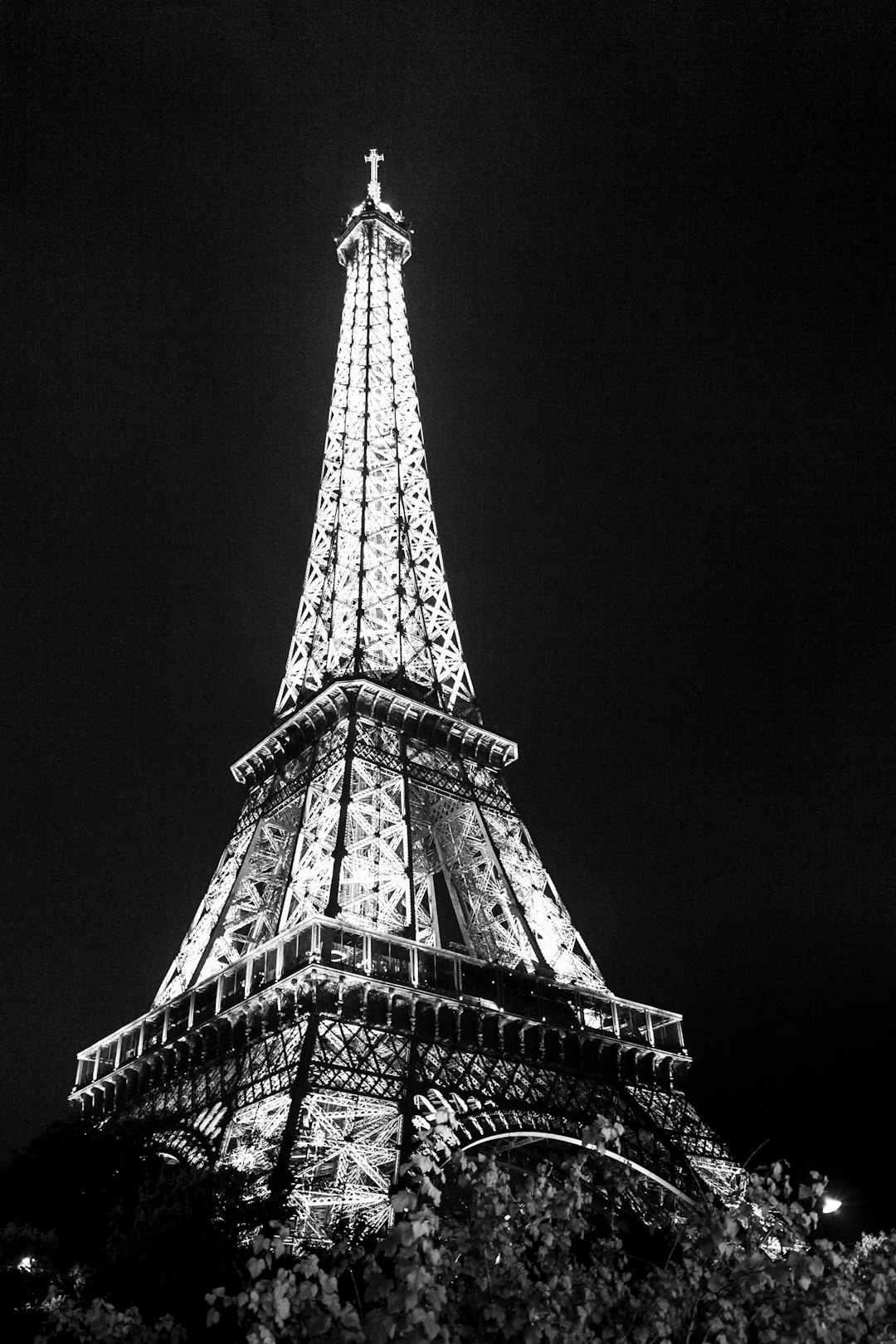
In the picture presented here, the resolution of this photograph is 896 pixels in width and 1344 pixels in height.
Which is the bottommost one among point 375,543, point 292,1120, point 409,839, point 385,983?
point 292,1120

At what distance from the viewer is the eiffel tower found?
30.2 m

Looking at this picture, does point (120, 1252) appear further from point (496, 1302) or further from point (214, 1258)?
point (496, 1302)

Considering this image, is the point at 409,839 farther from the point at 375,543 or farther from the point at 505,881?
the point at 375,543

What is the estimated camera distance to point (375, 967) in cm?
3384

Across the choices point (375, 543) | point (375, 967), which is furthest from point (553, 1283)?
point (375, 543)

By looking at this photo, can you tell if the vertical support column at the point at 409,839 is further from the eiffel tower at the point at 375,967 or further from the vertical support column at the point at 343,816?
the vertical support column at the point at 343,816

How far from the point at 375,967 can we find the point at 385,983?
1.10 metres

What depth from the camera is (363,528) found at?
53.2 meters

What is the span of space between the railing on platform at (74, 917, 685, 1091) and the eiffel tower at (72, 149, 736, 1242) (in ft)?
0.29

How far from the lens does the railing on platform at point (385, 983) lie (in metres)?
33.0

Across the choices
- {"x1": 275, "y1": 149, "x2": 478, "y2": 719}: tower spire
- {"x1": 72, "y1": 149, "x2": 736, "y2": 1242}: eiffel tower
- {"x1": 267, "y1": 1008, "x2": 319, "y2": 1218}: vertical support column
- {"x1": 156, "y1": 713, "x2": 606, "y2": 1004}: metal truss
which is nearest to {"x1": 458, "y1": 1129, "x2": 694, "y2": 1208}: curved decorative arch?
{"x1": 72, "y1": 149, "x2": 736, "y2": 1242}: eiffel tower

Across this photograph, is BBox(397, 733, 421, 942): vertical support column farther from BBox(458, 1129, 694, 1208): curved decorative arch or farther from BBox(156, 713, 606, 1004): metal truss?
BBox(458, 1129, 694, 1208): curved decorative arch

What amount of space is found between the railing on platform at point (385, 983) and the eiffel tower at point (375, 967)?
0.09 metres

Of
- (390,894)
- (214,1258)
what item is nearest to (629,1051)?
(390,894)
